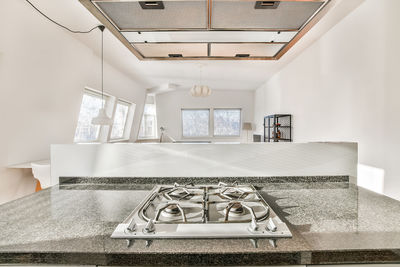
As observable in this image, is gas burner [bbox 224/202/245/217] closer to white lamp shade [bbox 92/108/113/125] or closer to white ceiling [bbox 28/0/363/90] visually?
white ceiling [bbox 28/0/363/90]

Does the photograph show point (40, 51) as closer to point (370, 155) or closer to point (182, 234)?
point (182, 234)

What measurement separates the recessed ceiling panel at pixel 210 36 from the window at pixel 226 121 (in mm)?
6972

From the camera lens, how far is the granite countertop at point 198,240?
1.93ft

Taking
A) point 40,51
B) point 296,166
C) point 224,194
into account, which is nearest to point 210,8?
point 224,194

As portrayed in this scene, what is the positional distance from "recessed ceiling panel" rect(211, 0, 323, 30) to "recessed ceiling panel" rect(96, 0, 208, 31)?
73mm

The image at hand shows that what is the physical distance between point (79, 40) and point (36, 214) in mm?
3386

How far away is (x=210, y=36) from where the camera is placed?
1183 millimetres

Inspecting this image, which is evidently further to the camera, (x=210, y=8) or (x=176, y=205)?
(x=210, y=8)

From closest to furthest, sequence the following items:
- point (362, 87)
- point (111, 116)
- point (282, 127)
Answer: point (362, 87) → point (282, 127) → point (111, 116)

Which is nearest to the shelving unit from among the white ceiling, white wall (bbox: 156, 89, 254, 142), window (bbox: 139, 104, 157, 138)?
the white ceiling

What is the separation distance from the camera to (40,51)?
269cm

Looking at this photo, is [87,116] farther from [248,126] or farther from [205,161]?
[248,126]

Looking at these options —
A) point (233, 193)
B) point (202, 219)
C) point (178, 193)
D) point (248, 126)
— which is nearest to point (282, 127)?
point (248, 126)

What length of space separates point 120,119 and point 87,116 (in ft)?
6.09
